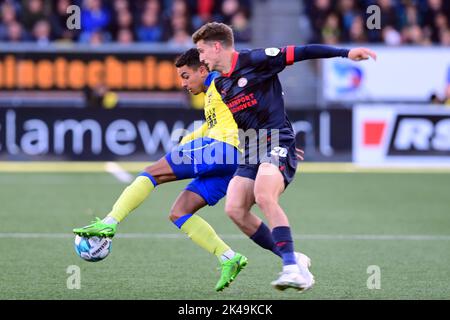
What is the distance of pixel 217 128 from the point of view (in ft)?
24.7

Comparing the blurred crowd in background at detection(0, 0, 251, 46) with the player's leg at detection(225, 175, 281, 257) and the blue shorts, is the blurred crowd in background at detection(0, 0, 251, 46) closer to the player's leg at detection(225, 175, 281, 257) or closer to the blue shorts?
the blue shorts

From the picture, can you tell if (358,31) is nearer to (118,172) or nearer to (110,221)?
(118,172)

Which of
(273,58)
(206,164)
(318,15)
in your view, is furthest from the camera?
(318,15)

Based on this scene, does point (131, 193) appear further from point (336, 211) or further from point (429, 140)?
point (429, 140)

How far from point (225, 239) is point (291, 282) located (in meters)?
3.60

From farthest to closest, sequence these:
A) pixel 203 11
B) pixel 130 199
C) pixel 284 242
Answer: pixel 203 11
pixel 130 199
pixel 284 242

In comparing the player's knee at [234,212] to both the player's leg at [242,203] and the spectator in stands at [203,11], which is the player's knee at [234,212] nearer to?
the player's leg at [242,203]

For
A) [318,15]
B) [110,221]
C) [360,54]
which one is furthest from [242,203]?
[318,15]

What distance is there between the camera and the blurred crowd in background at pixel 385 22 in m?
21.7

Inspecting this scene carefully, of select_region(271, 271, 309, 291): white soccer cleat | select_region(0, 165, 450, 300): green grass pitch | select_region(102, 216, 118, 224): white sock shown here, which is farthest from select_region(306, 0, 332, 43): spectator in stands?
select_region(271, 271, 309, 291): white soccer cleat

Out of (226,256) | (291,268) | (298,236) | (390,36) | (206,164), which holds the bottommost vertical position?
(298,236)

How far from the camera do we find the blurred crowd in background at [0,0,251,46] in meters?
20.8

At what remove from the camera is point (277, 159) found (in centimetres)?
705

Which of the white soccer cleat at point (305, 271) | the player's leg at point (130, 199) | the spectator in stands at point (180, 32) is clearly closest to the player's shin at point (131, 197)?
the player's leg at point (130, 199)
